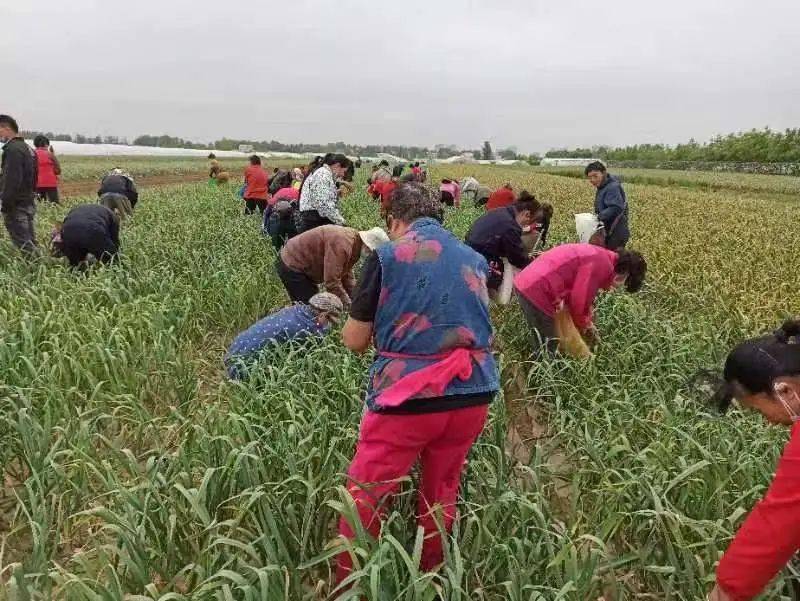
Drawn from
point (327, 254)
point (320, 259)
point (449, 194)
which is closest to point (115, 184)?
point (320, 259)

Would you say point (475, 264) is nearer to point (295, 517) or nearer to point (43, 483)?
point (295, 517)

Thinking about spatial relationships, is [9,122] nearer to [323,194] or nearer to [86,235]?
[86,235]

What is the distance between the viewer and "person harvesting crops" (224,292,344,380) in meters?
3.83

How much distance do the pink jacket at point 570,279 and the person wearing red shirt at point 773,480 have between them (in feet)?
6.67

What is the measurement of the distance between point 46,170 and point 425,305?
37.7 feet

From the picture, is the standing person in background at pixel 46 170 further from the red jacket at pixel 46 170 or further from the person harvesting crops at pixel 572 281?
the person harvesting crops at pixel 572 281

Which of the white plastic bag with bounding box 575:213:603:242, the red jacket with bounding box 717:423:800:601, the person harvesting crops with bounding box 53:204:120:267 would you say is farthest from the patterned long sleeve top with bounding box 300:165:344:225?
the red jacket with bounding box 717:423:800:601

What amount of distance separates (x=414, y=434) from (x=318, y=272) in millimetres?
2725

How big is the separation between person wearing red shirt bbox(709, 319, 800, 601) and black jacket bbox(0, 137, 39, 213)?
275 inches

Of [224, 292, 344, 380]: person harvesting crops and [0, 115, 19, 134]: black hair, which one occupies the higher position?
[0, 115, 19, 134]: black hair

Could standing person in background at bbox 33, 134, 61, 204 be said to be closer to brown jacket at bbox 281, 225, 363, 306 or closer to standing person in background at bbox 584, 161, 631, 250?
brown jacket at bbox 281, 225, 363, 306

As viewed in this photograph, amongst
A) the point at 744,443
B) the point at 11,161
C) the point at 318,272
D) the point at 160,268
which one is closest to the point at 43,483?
the point at 318,272

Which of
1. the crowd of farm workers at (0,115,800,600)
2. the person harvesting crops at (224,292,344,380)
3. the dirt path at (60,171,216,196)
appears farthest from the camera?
the dirt path at (60,171,216,196)

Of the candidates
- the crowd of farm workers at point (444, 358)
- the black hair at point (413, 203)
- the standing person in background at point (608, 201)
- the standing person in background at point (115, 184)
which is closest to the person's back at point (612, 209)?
the standing person in background at point (608, 201)
